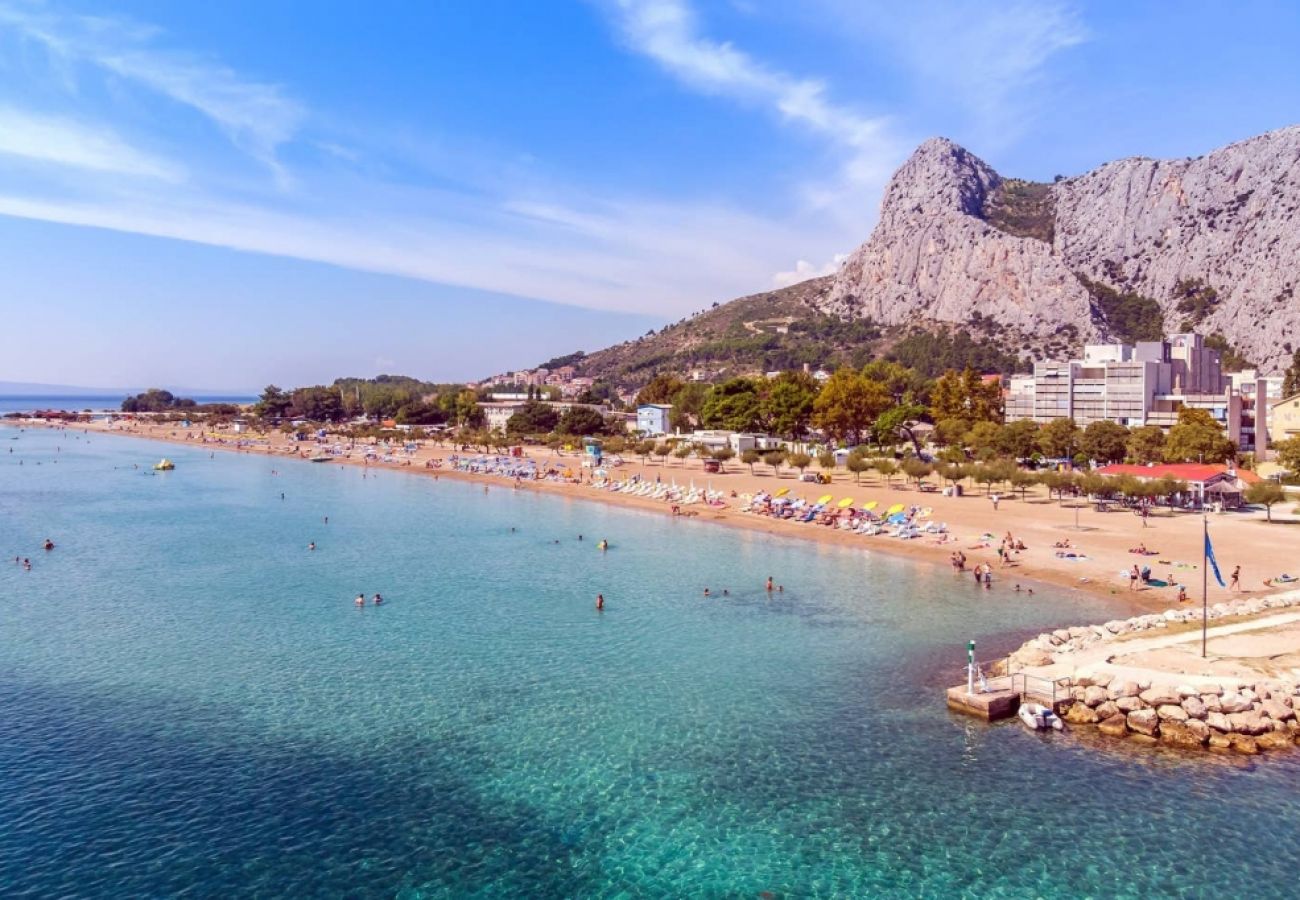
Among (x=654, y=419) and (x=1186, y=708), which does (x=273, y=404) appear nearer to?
(x=654, y=419)

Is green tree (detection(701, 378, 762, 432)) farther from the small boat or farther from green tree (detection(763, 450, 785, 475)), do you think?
the small boat

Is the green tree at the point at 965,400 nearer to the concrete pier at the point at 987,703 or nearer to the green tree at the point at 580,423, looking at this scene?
the green tree at the point at 580,423

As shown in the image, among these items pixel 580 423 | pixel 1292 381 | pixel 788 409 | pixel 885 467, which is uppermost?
pixel 1292 381

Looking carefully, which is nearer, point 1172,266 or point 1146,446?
point 1146,446

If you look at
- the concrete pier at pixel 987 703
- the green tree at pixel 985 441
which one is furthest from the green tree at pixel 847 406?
the concrete pier at pixel 987 703

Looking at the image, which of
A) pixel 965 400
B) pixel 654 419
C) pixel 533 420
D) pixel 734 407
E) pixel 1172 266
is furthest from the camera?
pixel 1172 266

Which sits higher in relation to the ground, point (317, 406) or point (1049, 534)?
point (317, 406)

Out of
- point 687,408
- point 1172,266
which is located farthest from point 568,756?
point 1172,266

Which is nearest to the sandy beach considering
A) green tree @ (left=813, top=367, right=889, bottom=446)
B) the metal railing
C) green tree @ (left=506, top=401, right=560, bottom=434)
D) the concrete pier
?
the metal railing
